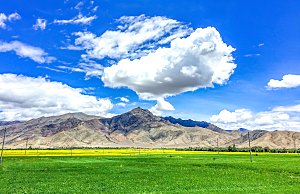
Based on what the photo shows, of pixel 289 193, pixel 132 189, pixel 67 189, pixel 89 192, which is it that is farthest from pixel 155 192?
pixel 289 193

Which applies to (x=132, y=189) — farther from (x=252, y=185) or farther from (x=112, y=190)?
(x=252, y=185)

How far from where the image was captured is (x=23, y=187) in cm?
3175

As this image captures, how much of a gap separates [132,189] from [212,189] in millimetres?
7438

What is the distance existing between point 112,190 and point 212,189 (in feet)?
30.3

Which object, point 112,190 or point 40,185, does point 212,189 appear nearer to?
point 112,190

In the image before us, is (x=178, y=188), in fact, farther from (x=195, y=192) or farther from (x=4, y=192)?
(x=4, y=192)

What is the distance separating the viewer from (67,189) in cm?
3089

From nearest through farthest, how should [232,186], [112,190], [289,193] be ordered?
1. [289,193]
2. [112,190]
3. [232,186]

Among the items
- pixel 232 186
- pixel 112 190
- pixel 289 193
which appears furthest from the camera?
pixel 232 186

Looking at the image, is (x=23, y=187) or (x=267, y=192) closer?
(x=267, y=192)

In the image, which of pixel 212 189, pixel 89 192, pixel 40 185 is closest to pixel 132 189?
pixel 89 192

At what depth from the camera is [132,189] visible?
31031 millimetres

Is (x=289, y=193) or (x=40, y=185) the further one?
(x=40, y=185)

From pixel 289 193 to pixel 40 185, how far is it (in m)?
23.4
